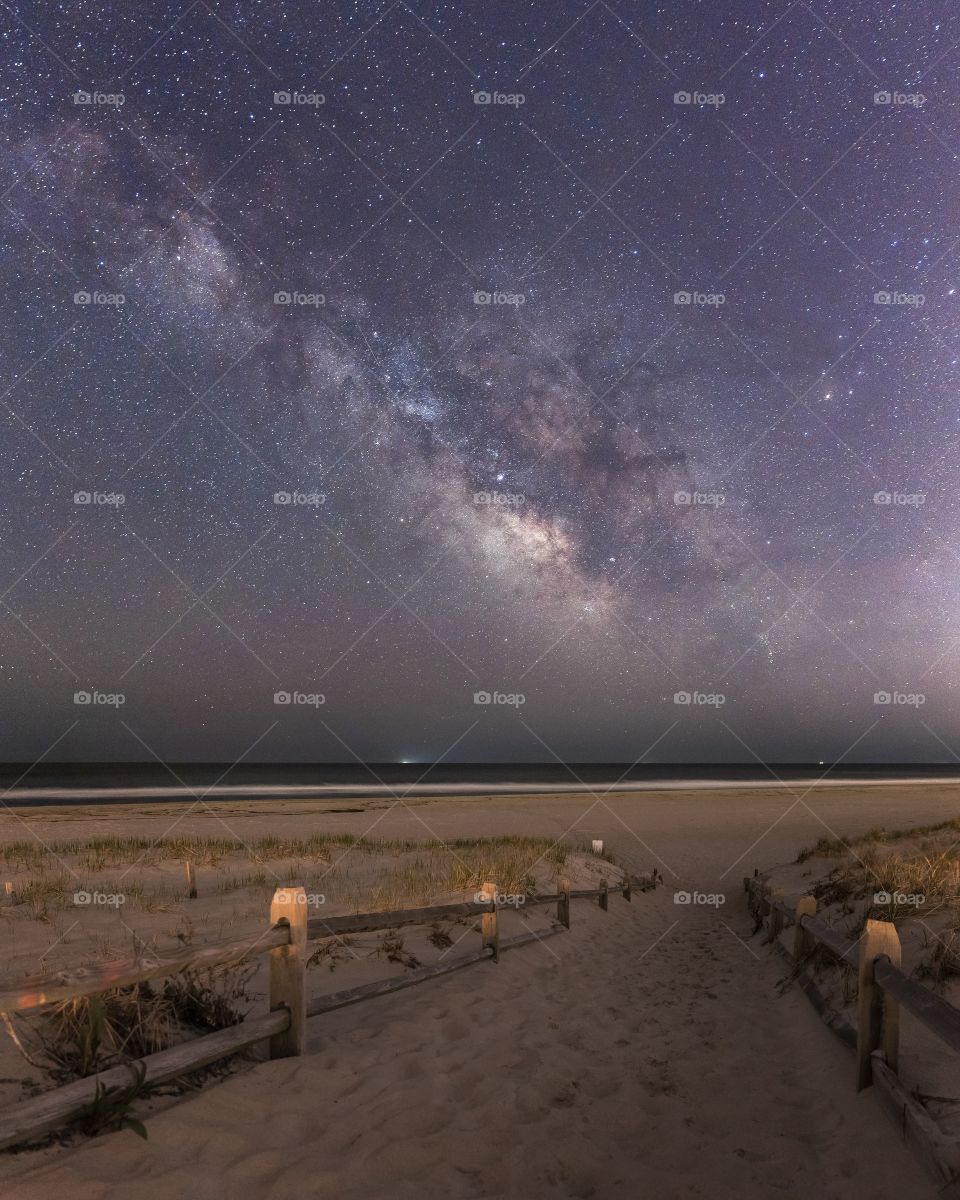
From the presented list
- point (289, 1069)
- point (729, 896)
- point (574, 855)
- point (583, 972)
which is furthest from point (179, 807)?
point (289, 1069)

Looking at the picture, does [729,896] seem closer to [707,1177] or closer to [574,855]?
[574,855]

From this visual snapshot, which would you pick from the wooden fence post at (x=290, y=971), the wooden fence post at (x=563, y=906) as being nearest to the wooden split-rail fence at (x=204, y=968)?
the wooden fence post at (x=290, y=971)

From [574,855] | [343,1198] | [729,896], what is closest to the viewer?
[343,1198]

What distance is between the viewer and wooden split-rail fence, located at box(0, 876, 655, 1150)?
404 centimetres

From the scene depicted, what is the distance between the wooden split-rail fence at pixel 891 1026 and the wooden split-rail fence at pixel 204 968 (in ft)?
13.3

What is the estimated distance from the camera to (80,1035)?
4914mm

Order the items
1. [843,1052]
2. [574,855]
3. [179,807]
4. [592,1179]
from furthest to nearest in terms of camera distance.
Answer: [179,807], [574,855], [843,1052], [592,1179]

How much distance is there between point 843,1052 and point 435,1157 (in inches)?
148

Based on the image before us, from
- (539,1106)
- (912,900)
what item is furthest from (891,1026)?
(912,900)

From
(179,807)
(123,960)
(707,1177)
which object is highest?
(123,960)

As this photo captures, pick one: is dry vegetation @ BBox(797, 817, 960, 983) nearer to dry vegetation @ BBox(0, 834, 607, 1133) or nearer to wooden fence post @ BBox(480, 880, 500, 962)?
wooden fence post @ BBox(480, 880, 500, 962)

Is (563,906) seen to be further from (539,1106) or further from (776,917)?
(539,1106)

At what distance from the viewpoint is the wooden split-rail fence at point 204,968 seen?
4036 millimetres

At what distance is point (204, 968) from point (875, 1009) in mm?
4961
